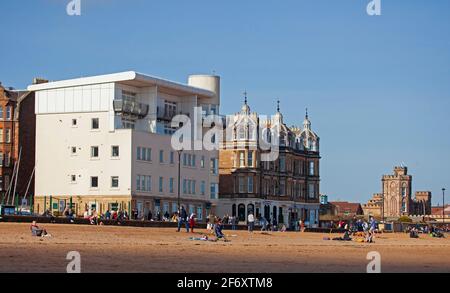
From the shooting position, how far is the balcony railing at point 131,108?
87500 millimetres

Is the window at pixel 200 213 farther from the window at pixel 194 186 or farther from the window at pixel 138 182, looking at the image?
the window at pixel 138 182

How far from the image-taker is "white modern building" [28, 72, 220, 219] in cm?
8769

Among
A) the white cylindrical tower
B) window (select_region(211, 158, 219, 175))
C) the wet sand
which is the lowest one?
the wet sand

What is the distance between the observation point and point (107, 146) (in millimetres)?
88062

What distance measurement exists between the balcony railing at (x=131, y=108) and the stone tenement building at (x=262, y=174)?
23.5 metres

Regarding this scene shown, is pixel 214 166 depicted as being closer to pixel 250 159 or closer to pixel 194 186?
pixel 194 186

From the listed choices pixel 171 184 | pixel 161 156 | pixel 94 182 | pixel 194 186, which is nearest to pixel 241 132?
pixel 194 186

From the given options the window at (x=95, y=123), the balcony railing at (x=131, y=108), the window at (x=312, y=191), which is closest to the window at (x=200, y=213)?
the balcony railing at (x=131, y=108)

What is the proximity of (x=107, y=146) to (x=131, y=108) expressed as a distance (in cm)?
414

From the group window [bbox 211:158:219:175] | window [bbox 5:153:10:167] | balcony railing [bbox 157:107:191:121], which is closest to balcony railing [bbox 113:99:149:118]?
balcony railing [bbox 157:107:191:121]

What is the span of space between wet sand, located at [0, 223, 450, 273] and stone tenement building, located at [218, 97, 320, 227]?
164 feet

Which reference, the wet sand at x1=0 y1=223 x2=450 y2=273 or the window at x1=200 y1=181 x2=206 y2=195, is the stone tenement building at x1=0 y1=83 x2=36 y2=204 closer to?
the window at x1=200 y1=181 x2=206 y2=195
